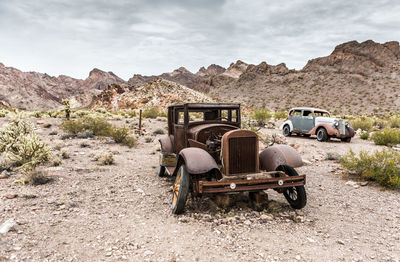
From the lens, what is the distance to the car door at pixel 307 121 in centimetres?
1512

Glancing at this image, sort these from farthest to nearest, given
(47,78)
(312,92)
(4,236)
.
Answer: (47,78) < (312,92) < (4,236)

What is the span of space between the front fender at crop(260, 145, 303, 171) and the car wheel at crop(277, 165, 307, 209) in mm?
138

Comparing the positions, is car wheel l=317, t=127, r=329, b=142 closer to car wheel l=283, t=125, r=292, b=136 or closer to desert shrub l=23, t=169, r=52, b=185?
Result: car wheel l=283, t=125, r=292, b=136

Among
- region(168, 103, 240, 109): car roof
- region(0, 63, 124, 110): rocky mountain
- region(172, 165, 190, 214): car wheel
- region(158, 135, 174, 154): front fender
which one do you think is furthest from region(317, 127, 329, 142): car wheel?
region(0, 63, 124, 110): rocky mountain

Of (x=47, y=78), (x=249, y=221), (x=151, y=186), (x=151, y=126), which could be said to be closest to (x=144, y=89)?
(x=151, y=126)

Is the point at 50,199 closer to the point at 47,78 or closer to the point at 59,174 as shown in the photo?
the point at 59,174

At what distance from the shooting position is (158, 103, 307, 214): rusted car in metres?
4.24

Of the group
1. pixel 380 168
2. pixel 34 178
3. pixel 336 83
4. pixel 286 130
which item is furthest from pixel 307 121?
pixel 336 83

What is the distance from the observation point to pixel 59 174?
→ 22.0 feet

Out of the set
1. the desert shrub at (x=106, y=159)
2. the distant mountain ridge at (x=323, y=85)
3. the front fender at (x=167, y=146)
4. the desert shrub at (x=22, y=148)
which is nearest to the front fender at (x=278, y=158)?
the front fender at (x=167, y=146)

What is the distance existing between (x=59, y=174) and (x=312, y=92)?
5440 cm

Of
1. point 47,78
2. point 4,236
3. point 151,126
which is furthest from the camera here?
point 47,78

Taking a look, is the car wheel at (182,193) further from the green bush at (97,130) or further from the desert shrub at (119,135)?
the desert shrub at (119,135)

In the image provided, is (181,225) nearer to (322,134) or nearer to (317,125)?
(322,134)
